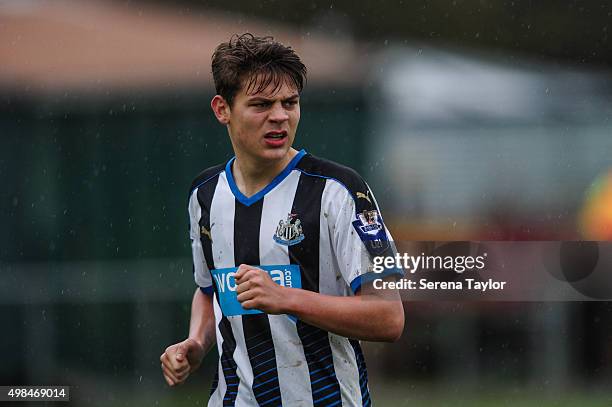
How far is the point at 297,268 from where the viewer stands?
2400 mm

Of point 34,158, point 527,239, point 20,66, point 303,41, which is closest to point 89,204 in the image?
point 34,158

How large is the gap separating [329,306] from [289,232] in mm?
240

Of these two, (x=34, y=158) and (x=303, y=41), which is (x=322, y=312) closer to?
(x=303, y=41)

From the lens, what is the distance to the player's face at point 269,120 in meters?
2.39

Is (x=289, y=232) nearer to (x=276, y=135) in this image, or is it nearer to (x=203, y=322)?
(x=276, y=135)

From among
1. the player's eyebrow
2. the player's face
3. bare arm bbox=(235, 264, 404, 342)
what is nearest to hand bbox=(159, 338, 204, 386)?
bare arm bbox=(235, 264, 404, 342)

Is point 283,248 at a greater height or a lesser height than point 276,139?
lesser

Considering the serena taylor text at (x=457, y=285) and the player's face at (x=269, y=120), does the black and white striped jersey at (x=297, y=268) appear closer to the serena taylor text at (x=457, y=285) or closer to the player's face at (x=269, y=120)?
the player's face at (x=269, y=120)

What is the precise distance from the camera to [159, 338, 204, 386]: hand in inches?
95.4

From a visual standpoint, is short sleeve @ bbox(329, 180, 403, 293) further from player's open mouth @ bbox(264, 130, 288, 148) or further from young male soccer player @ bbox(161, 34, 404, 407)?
player's open mouth @ bbox(264, 130, 288, 148)

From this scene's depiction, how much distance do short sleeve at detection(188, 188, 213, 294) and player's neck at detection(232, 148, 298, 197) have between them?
0.17 m

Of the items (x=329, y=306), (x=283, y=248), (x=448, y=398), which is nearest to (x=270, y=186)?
(x=283, y=248)

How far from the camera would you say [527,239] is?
185 inches

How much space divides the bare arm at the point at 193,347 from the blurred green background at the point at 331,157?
2.04 meters
